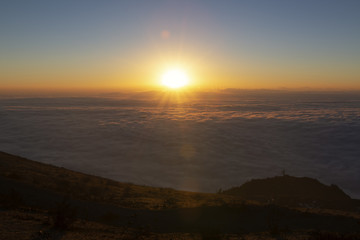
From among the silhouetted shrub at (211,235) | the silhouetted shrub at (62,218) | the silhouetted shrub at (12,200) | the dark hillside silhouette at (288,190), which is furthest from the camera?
the dark hillside silhouette at (288,190)

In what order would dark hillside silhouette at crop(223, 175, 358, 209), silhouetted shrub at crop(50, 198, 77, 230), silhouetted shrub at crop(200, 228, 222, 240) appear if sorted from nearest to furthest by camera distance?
silhouetted shrub at crop(50, 198, 77, 230)
silhouetted shrub at crop(200, 228, 222, 240)
dark hillside silhouette at crop(223, 175, 358, 209)

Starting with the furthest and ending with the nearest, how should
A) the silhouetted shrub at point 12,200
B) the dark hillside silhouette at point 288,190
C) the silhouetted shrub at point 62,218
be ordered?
the dark hillside silhouette at point 288,190, the silhouetted shrub at point 12,200, the silhouetted shrub at point 62,218

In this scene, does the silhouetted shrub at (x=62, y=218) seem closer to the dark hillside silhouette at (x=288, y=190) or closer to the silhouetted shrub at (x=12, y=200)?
the silhouetted shrub at (x=12, y=200)

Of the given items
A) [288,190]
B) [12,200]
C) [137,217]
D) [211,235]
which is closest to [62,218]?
[137,217]

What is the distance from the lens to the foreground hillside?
522 cm

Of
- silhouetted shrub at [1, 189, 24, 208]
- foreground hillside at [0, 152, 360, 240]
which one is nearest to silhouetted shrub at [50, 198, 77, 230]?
foreground hillside at [0, 152, 360, 240]

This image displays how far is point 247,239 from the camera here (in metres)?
5.45

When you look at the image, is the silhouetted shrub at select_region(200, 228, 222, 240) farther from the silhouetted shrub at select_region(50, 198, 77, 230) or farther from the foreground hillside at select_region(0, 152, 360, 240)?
the silhouetted shrub at select_region(50, 198, 77, 230)

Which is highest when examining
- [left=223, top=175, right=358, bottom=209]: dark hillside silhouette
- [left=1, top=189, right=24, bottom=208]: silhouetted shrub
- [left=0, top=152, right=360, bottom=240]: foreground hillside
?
[left=1, top=189, right=24, bottom=208]: silhouetted shrub

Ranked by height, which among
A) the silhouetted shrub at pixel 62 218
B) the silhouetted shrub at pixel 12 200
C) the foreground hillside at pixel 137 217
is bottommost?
the foreground hillside at pixel 137 217

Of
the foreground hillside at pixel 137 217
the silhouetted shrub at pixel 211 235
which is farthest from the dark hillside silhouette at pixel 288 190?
the silhouetted shrub at pixel 211 235

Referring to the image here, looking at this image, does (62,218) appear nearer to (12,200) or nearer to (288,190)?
(12,200)

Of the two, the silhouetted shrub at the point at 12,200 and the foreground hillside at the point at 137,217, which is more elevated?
the silhouetted shrub at the point at 12,200

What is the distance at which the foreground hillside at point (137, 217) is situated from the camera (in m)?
5.22
